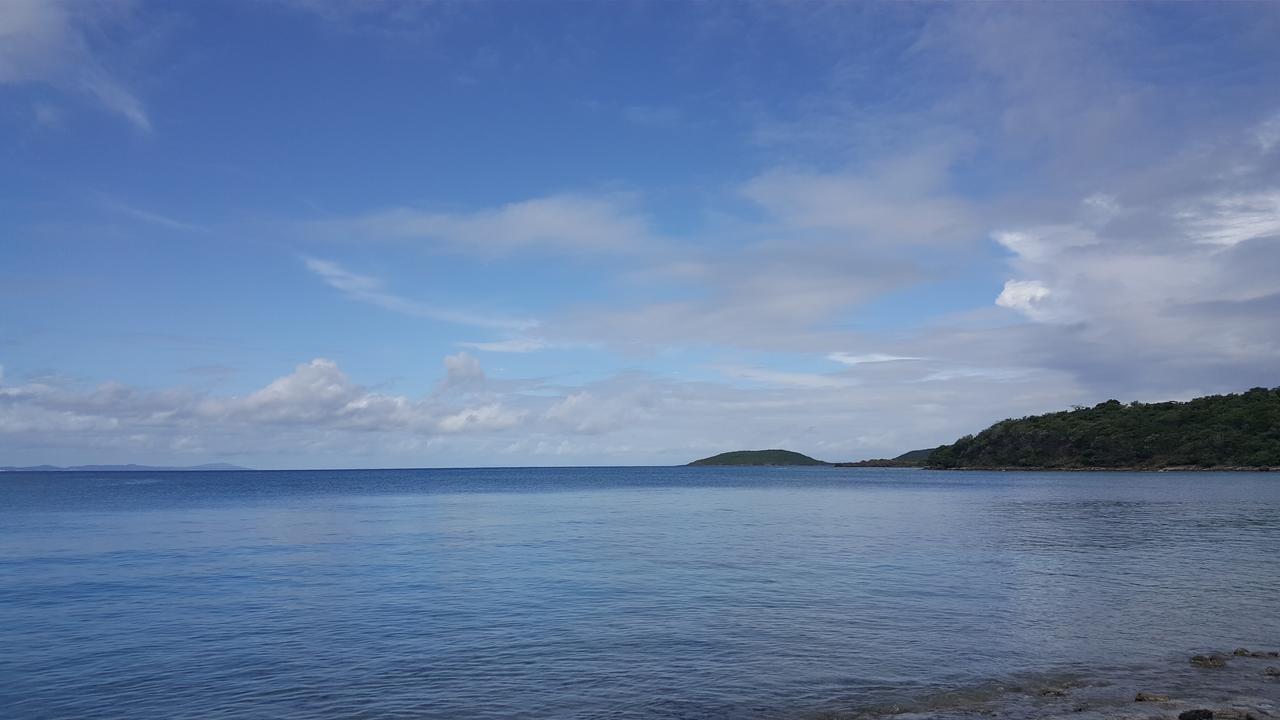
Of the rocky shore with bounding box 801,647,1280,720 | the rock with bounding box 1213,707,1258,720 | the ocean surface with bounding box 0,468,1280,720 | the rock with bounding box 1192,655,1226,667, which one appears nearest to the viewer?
the rock with bounding box 1213,707,1258,720

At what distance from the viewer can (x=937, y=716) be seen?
1792 centimetres

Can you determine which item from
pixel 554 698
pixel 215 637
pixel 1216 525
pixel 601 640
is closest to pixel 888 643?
pixel 601 640

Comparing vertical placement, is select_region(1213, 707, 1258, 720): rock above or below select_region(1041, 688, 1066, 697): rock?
above

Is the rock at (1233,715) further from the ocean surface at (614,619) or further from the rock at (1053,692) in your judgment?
the ocean surface at (614,619)

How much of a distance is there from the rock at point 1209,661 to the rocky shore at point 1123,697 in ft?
0.08

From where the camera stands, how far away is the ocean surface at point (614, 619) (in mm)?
20328

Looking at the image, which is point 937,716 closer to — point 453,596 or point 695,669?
point 695,669

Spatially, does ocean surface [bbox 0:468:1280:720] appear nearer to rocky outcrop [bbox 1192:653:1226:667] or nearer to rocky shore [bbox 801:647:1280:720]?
rocky shore [bbox 801:647:1280:720]

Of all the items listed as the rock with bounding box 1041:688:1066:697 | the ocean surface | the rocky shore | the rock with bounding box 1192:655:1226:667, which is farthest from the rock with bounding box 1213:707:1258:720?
the rock with bounding box 1192:655:1226:667

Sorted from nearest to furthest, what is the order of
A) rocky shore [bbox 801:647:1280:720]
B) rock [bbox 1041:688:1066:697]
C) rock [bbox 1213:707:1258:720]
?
rock [bbox 1213:707:1258:720] < rocky shore [bbox 801:647:1280:720] < rock [bbox 1041:688:1066:697]

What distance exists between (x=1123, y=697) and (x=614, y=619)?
1626cm

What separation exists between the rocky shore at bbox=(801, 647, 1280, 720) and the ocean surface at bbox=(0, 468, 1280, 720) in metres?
0.22

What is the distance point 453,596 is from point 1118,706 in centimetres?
2534

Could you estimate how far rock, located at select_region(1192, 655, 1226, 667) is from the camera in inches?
863
